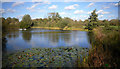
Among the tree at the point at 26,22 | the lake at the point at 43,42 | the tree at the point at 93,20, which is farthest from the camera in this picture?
the tree at the point at 26,22

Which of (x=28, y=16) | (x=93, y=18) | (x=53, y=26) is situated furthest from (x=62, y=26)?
(x=28, y=16)

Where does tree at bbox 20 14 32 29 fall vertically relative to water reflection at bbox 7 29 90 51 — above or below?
above

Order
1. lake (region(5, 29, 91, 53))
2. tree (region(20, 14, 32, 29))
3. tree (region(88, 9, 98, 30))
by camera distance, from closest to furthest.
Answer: lake (region(5, 29, 91, 53))
tree (region(88, 9, 98, 30))
tree (region(20, 14, 32, 29))

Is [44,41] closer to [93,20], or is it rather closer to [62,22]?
[93,20]

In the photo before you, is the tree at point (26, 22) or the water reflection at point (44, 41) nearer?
the water reflection at point (44, 41)

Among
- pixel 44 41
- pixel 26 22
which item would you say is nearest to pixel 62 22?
pixel 26 22

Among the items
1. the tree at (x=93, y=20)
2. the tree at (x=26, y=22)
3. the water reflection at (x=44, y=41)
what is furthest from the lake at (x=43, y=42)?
the tree at (x=26, y=22)

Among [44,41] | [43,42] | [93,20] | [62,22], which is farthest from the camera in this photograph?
[62,22]

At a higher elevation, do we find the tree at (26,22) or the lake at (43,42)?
the tree at (26,22)

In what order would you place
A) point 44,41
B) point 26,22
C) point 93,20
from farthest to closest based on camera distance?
point 26,22 < point 93,20 < point 44,41

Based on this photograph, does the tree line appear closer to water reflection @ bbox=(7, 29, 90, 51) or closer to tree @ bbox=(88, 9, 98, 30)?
tree @ bbox=(88, 9, 98, 30)

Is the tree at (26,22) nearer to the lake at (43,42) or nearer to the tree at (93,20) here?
the lake at (43,42)

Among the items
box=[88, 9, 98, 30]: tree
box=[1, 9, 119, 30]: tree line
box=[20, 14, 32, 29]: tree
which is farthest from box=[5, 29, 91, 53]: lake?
box=[20, 14, 32, 29]: tree

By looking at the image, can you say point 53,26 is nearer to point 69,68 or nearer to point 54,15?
point 54,15
